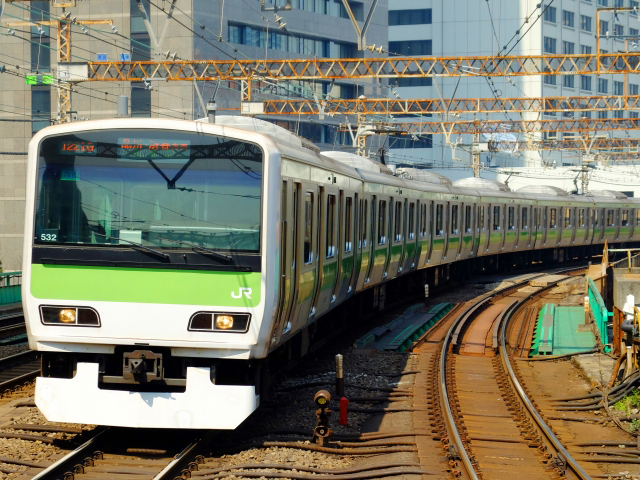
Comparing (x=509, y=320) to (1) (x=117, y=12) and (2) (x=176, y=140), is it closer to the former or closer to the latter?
(2) (x=176, y=140)

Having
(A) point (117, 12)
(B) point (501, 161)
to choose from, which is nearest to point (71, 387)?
(A) point (117, 12)

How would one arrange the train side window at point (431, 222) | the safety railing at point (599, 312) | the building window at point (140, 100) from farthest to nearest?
the building window at point (140, 100)
the train side window at point (431, 222)
the safety railing at point (599, 312)

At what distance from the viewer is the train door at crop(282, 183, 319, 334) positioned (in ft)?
30.2

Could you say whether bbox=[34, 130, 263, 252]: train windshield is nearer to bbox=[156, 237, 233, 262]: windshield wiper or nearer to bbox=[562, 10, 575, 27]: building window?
bbox=[156, 237, 233, 262]: windshield wiper

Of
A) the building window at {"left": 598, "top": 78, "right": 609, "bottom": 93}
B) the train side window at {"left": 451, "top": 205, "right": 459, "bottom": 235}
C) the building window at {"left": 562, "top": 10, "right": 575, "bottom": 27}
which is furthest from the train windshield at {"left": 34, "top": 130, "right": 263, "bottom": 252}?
the building window at {"left": 598, "top": 78, "right": 609, "bottom": 93}

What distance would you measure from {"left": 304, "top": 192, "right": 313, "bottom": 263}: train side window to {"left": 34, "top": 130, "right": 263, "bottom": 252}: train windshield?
1690 mm

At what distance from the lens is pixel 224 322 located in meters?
7.80

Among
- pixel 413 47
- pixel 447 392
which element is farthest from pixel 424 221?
pixel 413 47

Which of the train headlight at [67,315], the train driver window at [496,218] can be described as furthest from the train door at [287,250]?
the train driver window at [496,218]

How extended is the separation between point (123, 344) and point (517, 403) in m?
4.89

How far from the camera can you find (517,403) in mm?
10742

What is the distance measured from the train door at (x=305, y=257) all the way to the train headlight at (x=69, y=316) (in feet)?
6.00

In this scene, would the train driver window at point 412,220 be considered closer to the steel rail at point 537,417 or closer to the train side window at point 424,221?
the train side window at point 424,221

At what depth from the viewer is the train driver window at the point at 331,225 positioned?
36.4 feet
